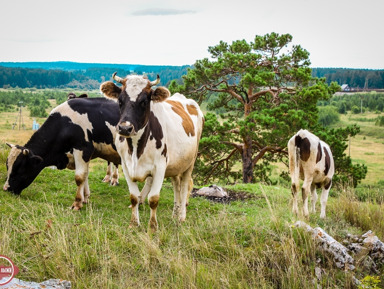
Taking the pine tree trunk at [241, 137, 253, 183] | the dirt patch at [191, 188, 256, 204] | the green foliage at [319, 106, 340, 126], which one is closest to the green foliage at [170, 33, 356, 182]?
the pine tree trunk at [241, 137, 253, 183]

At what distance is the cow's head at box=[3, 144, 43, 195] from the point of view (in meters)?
7.92

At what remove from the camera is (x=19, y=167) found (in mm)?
7980

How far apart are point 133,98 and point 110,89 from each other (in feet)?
1.96

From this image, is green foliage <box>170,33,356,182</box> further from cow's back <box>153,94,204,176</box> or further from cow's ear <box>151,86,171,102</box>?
cow's ear <box>151,86,171,102</box>

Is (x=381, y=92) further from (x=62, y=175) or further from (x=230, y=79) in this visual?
(x=62, y=175)

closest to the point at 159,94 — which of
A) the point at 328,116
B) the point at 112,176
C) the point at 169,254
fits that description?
the point at 169,254

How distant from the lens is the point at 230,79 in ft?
72.6

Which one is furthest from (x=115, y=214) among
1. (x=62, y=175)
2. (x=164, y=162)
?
(x=62, y=175)

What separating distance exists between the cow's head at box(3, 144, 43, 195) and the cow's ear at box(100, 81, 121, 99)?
2.59 m

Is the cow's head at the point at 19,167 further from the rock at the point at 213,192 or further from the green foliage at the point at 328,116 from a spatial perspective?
the green foliage at the point at 328,116

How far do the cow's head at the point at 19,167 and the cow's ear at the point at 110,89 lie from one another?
2.59 metres

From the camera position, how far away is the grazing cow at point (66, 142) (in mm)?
7957

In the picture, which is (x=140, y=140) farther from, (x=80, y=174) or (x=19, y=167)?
(x=19, y=167)

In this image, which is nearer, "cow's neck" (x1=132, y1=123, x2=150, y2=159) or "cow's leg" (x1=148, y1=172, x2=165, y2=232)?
"cow's neck" (x1=132, y1=123, x2=150, y2=159)
